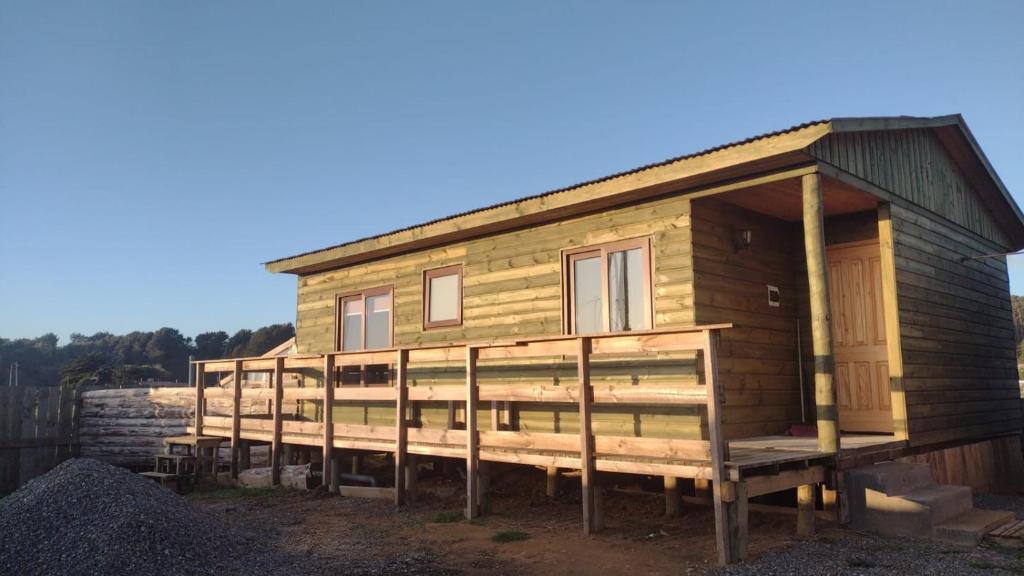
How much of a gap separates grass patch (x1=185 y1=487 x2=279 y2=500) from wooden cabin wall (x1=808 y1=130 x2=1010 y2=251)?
8837mm

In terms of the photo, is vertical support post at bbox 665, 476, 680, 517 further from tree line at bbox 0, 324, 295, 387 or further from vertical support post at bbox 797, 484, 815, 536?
tree line at bbox 0, 324, 295, 387

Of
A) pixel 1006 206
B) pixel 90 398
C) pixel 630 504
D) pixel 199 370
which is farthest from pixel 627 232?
pixel 90 398

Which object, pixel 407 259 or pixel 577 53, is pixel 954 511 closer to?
pixel 407 259

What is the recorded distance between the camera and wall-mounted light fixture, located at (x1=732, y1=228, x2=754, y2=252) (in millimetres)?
8664

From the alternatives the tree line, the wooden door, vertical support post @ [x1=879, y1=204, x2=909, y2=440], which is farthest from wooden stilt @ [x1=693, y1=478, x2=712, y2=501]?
the tree line

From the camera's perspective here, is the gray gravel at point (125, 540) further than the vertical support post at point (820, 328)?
No

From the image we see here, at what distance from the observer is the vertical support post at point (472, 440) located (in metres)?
8.34

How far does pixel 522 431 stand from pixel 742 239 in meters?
3.54

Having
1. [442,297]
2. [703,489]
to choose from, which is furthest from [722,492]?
[442,297]

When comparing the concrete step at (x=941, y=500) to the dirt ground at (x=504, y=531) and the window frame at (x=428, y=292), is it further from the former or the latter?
the window frame at (x=428, y=292)

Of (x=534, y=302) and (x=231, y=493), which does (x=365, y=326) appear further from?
(x=534, y=302)

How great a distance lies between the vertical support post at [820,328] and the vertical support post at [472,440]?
3.67 meters

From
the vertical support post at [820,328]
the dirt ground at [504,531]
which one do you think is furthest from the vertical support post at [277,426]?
the vertical support post at [820,328]

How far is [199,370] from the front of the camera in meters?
13.0
